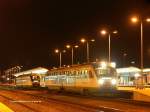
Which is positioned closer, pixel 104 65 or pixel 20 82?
pixel 104 65

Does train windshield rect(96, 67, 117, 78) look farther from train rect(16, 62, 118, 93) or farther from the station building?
the station building

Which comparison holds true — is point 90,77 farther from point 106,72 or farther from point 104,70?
point 106,72

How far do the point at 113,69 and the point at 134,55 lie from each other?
103348 mm

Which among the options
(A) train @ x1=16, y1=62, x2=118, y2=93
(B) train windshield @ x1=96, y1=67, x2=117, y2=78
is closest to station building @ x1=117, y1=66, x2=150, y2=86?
(A) train @ x1=16, y1=62, x2=118, y2=93

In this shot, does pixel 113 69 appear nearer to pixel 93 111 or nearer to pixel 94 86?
pixel 94 86

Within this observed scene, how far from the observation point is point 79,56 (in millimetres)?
143125

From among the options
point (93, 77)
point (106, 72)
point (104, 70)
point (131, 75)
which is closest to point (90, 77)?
point (93, 77)

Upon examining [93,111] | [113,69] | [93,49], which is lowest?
[93,111]

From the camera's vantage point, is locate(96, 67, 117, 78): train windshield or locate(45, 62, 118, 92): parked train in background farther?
locate(96, 67, 117, 78): train windshield

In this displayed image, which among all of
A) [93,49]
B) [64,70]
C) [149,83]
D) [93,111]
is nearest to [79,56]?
[93,49]

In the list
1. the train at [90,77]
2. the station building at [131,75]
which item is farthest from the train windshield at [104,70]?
the station building at [131,75]

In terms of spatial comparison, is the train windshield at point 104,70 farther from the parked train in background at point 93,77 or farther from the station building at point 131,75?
the station building at point 131,75

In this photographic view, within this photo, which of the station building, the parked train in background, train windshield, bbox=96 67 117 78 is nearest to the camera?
the parked train in background

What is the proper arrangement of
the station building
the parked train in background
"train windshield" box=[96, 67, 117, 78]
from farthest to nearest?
the station building < "train windshield" box=[96, 67, 117, 78] < the parked train in background
